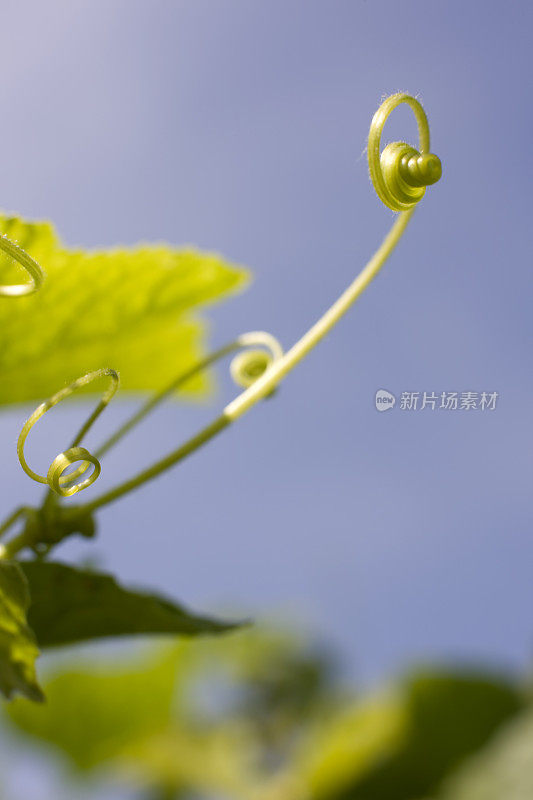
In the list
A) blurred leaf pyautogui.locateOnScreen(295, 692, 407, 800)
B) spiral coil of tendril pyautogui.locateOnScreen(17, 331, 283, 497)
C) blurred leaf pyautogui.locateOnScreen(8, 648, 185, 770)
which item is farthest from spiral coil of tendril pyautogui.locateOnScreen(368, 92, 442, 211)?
blurred leaf pyautogui.locateOnScreen(8, 648, 185, 770)

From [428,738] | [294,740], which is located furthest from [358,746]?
[294,740]

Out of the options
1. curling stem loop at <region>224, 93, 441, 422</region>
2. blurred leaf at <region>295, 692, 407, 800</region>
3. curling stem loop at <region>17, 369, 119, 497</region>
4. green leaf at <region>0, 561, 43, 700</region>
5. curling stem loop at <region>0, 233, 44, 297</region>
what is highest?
curling stem loop at <region>224, 93, 441, 422</region>

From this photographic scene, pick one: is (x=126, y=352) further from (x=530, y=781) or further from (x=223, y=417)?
(x=530, y=781)

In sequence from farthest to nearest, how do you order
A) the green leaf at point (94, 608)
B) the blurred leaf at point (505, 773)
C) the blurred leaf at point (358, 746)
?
the blurred leaf at point (358, 746), the blurred leaf at point (505, 773), the green leaf at point (94, 608)

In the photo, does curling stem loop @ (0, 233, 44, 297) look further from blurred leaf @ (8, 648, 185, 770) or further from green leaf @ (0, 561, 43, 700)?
blurred leaf @ (8, 648, 185, 770)

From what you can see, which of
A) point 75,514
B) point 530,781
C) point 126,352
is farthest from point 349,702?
point 75,514

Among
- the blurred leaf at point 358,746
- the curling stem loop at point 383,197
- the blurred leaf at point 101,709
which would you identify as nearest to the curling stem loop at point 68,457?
the curling stem loop at point 383,197

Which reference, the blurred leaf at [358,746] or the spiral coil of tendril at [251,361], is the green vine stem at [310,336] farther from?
the blurred leaf at [358,746]

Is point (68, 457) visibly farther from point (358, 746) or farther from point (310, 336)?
point (358, 746)
